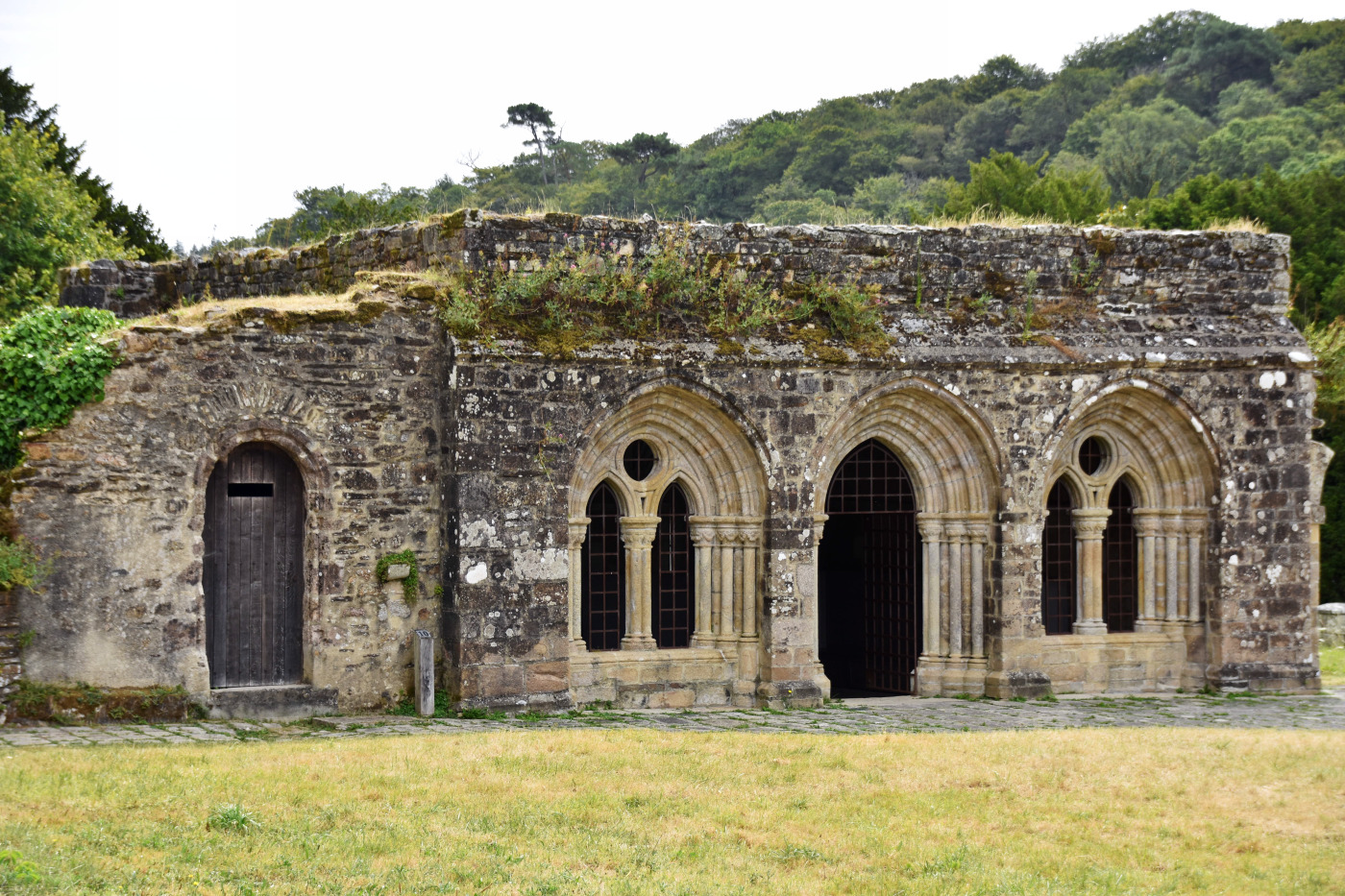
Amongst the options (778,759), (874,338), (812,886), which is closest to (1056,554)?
(874,338)

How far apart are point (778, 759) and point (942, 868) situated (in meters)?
2.87

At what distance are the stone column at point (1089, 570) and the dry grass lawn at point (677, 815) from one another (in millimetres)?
3903

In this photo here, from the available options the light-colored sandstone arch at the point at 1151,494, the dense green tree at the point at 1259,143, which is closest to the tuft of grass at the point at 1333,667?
the light-colored sandstone arch at the point at 1151,494

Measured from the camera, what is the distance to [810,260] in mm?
14906

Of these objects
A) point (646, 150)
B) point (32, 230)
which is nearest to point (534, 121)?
point (646, 150)

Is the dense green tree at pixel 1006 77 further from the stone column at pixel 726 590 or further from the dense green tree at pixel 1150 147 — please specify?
the stone column at pixel 726 590

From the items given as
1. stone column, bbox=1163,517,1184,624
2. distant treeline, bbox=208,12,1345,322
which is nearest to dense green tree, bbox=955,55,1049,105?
distant treeline, bbox=208,12,1345,322

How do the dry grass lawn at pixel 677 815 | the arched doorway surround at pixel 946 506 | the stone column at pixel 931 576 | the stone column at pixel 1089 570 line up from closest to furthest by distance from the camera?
the dry grass lawn at pixel 677 815 → the arched doorway surround at pixel 946 506 → the stone column at pixel 931 576 → the stone column at pixel 1089 570

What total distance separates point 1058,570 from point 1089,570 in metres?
0.40

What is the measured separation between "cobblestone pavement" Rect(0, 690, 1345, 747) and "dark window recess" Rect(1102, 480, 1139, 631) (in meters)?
1.11

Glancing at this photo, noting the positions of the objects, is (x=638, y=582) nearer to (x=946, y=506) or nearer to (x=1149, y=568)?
(x=946, y=506)

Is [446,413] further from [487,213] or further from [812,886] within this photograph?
[812,886]

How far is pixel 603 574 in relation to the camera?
47.9 ft

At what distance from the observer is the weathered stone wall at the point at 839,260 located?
1409 cm
